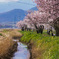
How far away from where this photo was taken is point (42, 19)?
105 feet

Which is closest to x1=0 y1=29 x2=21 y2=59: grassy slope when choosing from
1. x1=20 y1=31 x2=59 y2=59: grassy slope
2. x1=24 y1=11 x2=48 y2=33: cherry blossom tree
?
x1=20 y1=31 x2=59 y2=59: grassy slope

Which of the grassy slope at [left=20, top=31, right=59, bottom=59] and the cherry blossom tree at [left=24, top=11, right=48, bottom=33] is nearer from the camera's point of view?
the grassy slope at [left=20, top=31, right=59, bottom=59]

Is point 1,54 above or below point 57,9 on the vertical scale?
below

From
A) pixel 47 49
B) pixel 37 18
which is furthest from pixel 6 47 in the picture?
pixel 37 18

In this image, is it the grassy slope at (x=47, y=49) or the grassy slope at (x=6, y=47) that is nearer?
the grassy slope at (x=47, y=49)

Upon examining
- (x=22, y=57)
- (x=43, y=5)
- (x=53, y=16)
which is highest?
(x=43, y=5)

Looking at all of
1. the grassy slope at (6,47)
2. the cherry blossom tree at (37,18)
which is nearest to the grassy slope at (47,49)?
the grassy slope at (6,47)

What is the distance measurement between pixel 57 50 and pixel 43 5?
10164 millimetres

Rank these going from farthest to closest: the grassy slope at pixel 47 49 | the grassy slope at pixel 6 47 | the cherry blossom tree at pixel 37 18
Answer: the cherry blossom tree at pixel 37 18
the grassy slope at pixel 6 47
the grassy slope at pixel 47 49

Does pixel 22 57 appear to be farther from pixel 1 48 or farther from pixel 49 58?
pixel 49 58

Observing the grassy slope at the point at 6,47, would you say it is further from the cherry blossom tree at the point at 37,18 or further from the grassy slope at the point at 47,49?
the cherry blossom tree at the point at 37,18

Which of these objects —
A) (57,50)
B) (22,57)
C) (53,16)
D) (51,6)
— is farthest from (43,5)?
(57,50)

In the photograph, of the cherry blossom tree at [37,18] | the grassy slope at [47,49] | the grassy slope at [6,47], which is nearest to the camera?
the grassy slope at [47,49]

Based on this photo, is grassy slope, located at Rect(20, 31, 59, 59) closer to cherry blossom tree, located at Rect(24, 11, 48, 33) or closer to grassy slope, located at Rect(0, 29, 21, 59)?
grassy slope, located at Rect(0, 29, 21, 59)
